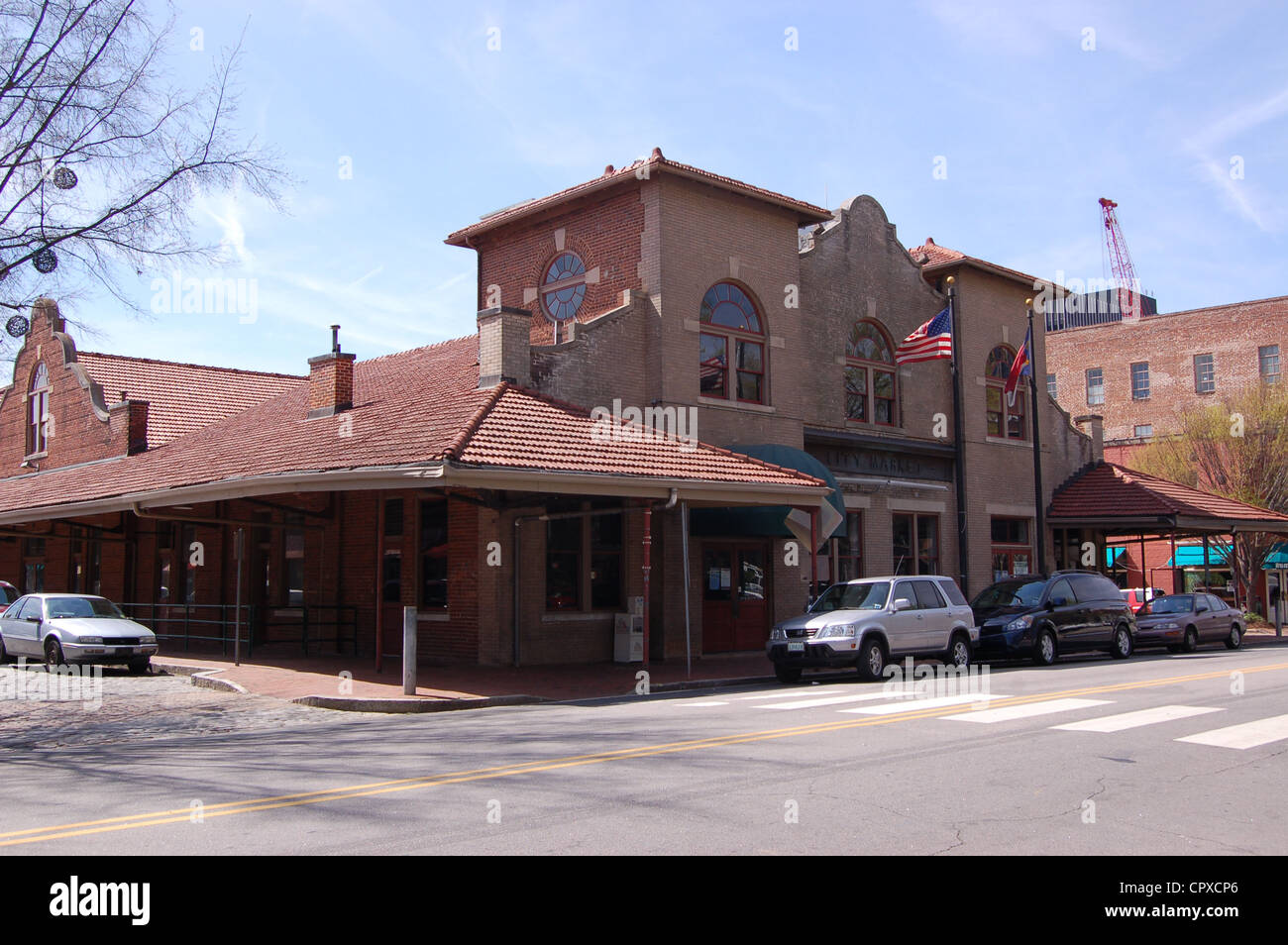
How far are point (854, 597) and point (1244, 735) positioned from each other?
7.40 m

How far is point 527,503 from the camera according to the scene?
1861 cm

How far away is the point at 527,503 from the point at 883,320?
11305mm

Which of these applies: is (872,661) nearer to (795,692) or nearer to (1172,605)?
(795,692)

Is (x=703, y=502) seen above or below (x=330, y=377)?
below

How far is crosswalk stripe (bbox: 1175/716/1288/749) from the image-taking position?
397 inches

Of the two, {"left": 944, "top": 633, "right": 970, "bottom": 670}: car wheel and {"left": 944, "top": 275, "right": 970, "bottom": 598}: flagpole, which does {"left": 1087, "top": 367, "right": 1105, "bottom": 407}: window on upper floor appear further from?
{"left": 944, "top": 633, "right": 970, "bottom": 670}: car wheel

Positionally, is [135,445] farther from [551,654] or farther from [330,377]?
[551,654]

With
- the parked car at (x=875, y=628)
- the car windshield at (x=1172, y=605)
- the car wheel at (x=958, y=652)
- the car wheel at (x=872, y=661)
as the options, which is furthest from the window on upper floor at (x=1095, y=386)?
the car wheel at (x=872, y=661)

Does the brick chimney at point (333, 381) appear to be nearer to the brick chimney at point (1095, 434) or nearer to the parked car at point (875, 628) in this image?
the parked car at point (875, 628)

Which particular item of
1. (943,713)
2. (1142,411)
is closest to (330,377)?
(943,713)

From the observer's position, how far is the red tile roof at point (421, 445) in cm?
1592

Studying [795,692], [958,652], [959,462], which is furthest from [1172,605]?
[795,692]

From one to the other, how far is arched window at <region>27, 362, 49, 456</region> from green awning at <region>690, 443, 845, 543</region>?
20.9m

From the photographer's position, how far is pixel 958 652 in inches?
710
